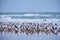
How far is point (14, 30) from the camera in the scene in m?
1.70

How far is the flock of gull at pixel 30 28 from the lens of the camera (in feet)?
5.34

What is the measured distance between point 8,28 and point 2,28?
0.12 meters

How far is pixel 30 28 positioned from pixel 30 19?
0.16 m

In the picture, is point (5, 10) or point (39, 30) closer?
point (39, 30)

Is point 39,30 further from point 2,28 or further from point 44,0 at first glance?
point 2,28

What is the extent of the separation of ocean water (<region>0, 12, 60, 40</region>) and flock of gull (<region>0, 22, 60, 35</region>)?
56mm

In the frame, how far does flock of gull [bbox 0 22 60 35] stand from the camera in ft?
5.34

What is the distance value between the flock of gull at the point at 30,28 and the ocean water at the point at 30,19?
0.06 m

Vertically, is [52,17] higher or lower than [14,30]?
higher

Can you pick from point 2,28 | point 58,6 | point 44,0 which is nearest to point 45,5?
point 44,0

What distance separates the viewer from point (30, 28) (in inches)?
65.9

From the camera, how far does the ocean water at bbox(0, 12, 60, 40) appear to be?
1.63m

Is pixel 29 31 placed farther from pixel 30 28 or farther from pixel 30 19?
pixel 30 19

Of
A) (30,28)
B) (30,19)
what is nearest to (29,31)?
(30,28)
